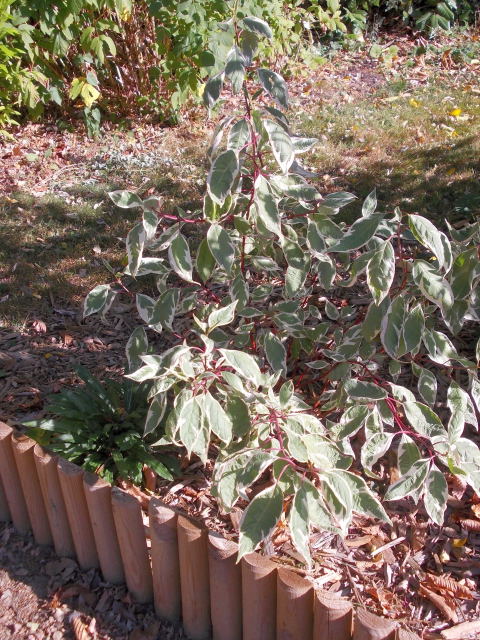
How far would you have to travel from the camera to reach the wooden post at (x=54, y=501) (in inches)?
85.8

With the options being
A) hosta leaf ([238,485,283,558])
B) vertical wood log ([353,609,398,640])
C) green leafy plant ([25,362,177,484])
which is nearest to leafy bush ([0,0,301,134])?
green leafy plant ([25,362,177,484])

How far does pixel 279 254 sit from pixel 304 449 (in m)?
1.08

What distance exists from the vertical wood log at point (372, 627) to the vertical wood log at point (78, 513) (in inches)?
37.5

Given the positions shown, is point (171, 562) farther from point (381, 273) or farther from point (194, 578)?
point (381, 273)

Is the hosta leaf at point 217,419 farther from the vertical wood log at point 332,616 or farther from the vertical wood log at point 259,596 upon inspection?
the vertical wood log at point 332,616

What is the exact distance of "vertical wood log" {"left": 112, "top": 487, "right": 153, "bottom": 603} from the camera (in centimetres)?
202

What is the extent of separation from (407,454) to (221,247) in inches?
33.5

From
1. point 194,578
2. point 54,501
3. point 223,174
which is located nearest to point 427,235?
point 223,174

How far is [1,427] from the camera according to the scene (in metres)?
2.28

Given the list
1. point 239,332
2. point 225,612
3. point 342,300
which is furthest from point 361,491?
point 342,300

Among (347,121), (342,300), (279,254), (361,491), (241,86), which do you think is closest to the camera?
(361,491)

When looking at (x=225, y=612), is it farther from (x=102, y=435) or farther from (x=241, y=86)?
(x=241, y=86)

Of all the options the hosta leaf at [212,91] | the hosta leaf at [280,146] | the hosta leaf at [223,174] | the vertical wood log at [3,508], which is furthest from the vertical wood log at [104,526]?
the hosta leaf at [212,91]

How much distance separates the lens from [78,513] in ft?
7.24
